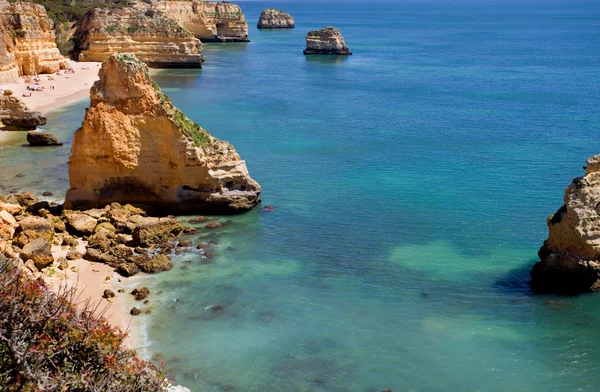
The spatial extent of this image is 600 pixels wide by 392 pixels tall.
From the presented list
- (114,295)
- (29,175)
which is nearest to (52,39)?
(29,175)

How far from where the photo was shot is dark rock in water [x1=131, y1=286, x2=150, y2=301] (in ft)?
74.4

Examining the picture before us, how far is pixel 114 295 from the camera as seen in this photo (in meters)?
22.7

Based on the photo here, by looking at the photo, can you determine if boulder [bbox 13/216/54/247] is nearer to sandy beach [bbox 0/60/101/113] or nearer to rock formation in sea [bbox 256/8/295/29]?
sandy beach [bbox 0/60/101/113]

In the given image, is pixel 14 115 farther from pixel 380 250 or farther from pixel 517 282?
pixel 517 282

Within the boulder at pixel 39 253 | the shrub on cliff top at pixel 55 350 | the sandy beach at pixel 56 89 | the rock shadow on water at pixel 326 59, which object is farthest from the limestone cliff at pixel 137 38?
the shrub on cliff top at pixel 55 350

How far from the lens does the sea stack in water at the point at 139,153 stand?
96.3 ft

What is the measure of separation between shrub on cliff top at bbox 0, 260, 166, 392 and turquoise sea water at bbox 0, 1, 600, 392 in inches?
229

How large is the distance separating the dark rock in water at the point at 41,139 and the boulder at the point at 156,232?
19.0 meters

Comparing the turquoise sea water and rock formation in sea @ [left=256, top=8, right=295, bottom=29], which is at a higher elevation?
rock formation in sea @ [left=256, top=8, right=295, bottom=29]

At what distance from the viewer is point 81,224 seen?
88.9 feet

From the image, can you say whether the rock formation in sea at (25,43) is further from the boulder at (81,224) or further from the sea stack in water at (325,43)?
the sea stack in water at (325,43)

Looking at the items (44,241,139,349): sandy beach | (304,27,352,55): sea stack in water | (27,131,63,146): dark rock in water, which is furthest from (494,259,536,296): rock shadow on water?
(304,27,352,55): sea stack in water

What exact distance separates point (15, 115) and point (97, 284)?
2987 centimetres

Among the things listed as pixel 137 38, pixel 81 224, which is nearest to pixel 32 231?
pixel 81 224
